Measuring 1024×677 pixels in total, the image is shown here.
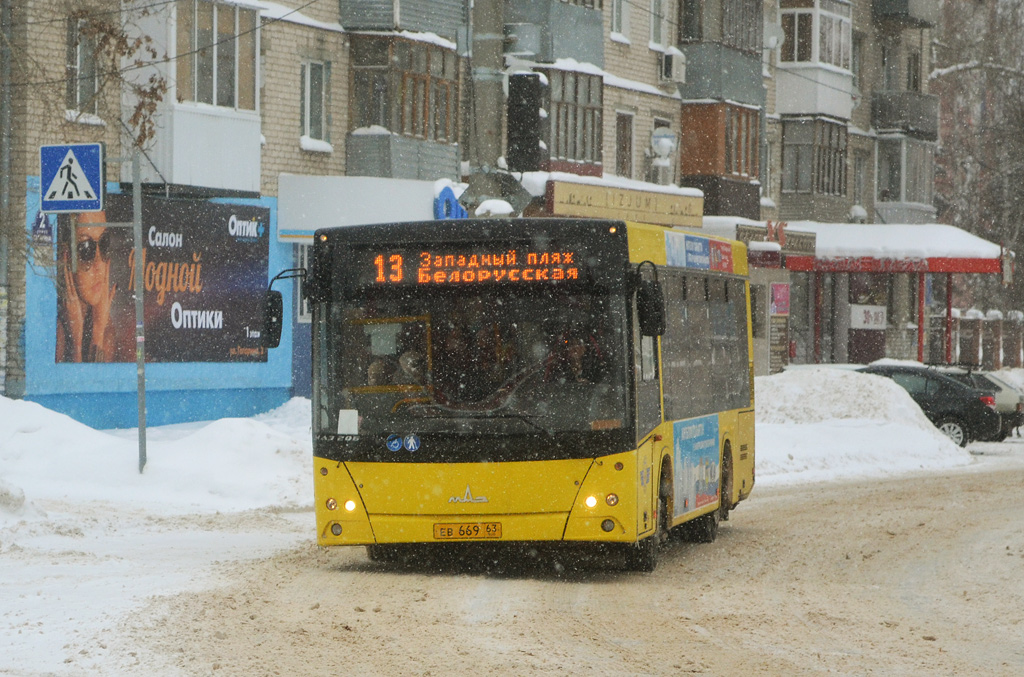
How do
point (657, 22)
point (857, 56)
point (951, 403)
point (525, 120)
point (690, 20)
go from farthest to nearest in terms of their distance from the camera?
point (857, 56), point (690, 20), point (657, 22), point (951, 403), point (525, 120)

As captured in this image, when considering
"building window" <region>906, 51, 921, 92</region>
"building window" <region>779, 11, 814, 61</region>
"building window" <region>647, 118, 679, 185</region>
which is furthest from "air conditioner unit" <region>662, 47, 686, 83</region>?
"building window" <region>906, 51, 921, 92</region>

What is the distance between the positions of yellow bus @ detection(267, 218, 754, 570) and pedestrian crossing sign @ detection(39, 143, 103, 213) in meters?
4.91

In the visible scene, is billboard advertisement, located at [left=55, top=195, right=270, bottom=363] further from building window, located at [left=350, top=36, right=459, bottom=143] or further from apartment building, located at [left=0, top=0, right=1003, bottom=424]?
building window, located at [left=350, top=36, right=459, bottom=143]

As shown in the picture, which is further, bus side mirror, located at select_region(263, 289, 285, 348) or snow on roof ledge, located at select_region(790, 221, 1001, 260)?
snow on roof ledge, located at select_region(790, 221, 1001, 260)

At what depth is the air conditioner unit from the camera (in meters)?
41.3

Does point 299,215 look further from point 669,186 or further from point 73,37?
point 669,186

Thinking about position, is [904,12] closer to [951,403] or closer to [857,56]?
[857,56]

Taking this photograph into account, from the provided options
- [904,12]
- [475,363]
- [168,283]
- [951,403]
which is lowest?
[951,403]

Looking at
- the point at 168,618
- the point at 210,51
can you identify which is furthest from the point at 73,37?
the point at 168,618

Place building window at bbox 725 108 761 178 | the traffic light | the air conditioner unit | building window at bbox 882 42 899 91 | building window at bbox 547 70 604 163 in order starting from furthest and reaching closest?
building window at bbox 882 42 899 91 → building window at bbox 725 108 761 178 → the air conditioner unit → building window at bbox 547 70 604 163 → the traffic light

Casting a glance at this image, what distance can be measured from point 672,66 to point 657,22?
106 centimetres

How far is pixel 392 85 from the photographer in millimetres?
31500

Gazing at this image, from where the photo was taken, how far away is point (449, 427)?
1238 centimetres

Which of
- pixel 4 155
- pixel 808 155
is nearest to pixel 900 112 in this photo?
pixel 808 155
